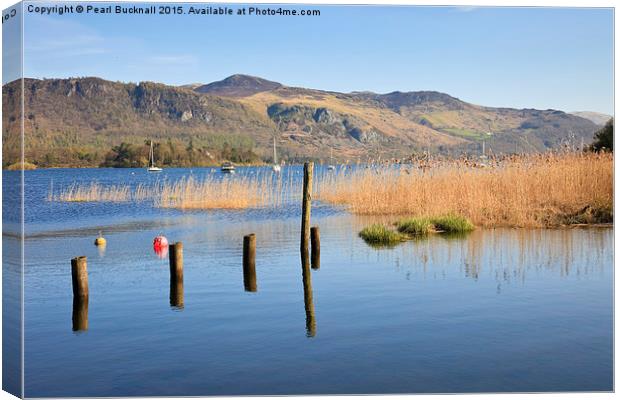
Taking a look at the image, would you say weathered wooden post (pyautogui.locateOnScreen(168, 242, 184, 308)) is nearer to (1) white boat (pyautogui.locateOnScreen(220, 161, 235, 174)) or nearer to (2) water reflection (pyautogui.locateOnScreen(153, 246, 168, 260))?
(2) water reflection (pyautogui.locateOnScreen(153, 246, 168, 260))

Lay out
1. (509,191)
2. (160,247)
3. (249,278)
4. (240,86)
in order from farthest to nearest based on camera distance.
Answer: (240,86) < (509,191) < (160,247) < (249,278)

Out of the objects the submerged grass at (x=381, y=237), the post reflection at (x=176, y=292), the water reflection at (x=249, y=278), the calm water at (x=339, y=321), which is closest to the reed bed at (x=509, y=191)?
the calm water at (x=339, y=321)

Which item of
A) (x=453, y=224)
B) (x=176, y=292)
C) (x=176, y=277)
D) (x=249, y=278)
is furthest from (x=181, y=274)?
(x=453, y=224)

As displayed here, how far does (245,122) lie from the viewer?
91625mm

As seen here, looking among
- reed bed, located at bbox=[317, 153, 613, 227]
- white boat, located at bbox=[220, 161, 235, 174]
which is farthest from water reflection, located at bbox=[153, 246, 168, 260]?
white boat, located at bbox=[220, 161, 235, 174]

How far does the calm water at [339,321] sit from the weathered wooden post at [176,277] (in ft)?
0.62

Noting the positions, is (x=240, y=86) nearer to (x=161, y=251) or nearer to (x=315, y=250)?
(x=161, y=251)

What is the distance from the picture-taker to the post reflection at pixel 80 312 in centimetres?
1036

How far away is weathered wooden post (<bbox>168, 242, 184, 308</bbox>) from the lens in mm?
11680

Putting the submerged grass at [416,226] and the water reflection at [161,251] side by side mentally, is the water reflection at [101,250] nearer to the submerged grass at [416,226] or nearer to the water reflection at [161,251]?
the water reflection at [161,251]

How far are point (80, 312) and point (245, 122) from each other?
3220 inches

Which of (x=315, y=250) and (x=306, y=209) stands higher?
(x=306, y=209)

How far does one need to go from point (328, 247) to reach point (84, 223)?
37.3ft

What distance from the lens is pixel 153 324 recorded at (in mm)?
10125
